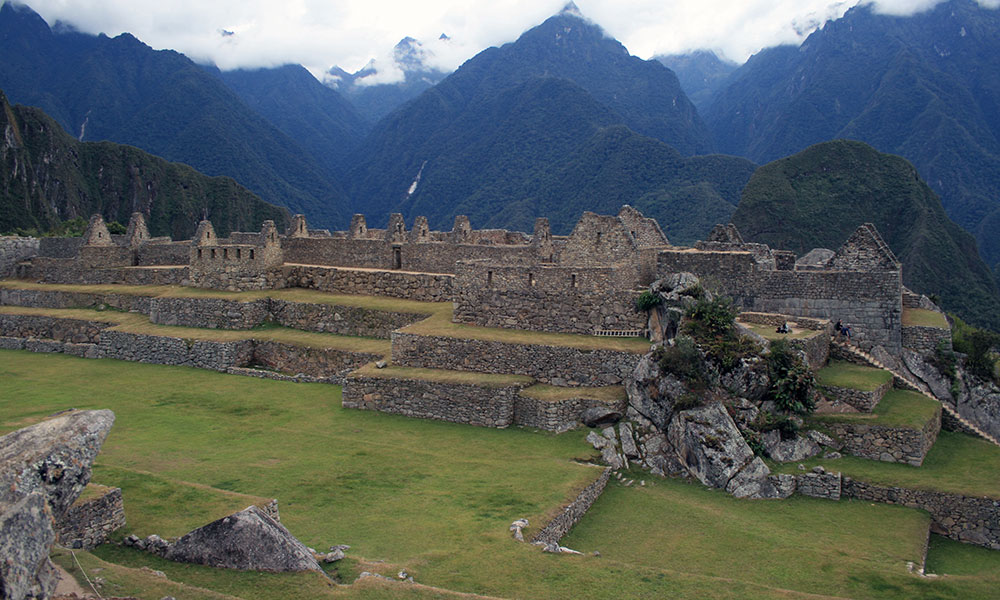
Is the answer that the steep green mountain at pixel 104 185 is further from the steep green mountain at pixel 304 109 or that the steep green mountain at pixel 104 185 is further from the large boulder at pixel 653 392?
the large boulder at pixel 653 392

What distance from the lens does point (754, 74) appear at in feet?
489

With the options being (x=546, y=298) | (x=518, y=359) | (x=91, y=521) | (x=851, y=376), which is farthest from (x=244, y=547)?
(x=851, y=376)

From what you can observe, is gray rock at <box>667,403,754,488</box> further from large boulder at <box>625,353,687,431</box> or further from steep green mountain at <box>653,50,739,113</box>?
steep green mountain at <box>653,50,739,113</box>

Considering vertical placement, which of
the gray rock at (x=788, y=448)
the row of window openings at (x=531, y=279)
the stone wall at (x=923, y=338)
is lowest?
the gray rock at (x=788, y=448)

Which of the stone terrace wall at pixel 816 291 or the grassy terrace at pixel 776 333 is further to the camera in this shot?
the stone terrace wall at pixel 816 291

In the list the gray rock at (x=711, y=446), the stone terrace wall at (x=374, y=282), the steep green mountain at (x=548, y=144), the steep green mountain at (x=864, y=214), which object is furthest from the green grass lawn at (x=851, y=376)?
the steep green mountain at (x=864, y=214)

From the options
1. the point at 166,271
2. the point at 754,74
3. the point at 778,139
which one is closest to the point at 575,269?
Answer: the point at 166,271

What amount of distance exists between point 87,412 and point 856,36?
146 metres

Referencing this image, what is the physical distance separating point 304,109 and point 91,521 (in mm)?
172548

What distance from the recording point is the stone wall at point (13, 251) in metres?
35.1

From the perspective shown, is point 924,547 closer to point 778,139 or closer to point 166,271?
point 166,271

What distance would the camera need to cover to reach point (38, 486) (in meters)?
7.34

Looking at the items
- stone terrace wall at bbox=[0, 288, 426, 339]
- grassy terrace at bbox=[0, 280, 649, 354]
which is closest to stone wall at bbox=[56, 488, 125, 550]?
grassy terrace at bbox=[0, 280, 649, 354]

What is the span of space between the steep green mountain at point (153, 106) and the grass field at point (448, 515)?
108 m
